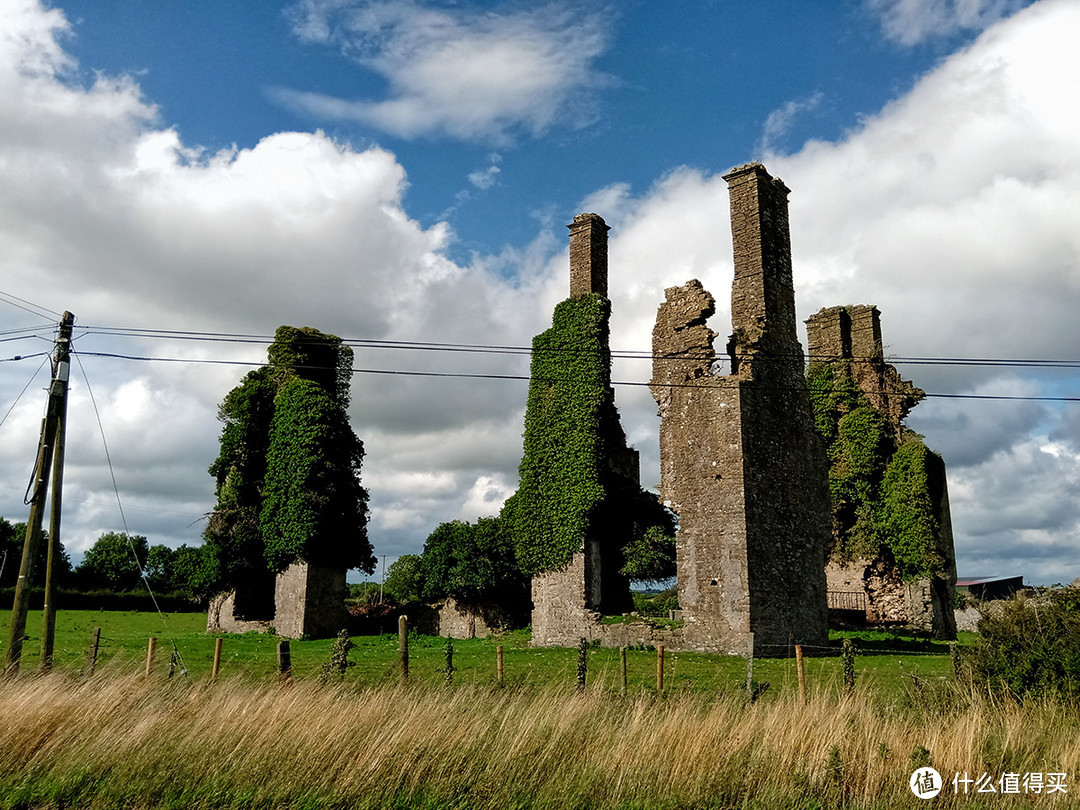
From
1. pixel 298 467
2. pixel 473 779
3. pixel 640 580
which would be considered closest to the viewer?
pixel 473 779

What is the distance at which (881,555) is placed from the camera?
3005 cm

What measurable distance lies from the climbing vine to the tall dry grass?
21218 millimetres

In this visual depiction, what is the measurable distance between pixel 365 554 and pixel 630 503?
10.4 meters

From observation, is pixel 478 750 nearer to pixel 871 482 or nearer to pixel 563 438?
pixel 563 438

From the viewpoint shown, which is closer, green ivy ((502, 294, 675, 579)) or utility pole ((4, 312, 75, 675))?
utility pole ((4, 312, 75, 675))

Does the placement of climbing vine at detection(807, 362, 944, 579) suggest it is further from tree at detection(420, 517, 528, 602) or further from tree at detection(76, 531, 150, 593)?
tree at detection(76, 531, 150, 593)

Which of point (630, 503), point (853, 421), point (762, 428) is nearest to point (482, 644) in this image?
point (630, 503)

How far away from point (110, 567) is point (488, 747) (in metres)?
71.0

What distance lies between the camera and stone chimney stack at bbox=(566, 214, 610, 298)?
25438 millimetres

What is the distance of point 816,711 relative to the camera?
28.1ft

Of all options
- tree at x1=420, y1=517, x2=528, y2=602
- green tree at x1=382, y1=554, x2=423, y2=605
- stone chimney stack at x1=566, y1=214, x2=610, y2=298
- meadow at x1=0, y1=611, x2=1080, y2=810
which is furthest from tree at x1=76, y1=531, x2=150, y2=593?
meadow at x1=0, y1=611, x2=1080, y2=810

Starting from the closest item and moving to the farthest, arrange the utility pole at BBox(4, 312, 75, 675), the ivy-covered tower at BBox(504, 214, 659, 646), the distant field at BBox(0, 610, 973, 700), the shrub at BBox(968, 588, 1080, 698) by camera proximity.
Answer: the shrub at BBox(968, 588, 1080, 698)
the distant field at BBox(0, 610, 973, 700)
the utility pole at BBox(4, 312, 75, 675)
the ivy-covered tower at BBox(504, 214, 659, 646)

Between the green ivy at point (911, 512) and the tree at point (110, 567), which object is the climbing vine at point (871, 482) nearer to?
the green ivy at point (911, 512)

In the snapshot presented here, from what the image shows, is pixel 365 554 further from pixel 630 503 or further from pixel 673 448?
pixel 673 448
